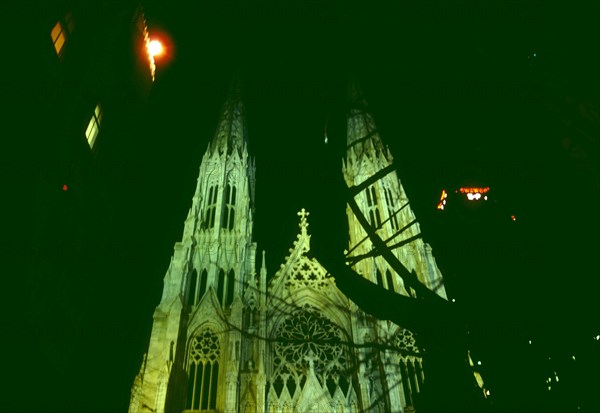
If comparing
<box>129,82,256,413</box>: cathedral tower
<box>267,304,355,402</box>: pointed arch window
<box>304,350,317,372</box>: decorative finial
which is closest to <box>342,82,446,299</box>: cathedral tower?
<box>267,304,355,402</box>: pointed arch window

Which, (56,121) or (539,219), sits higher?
(56,121)

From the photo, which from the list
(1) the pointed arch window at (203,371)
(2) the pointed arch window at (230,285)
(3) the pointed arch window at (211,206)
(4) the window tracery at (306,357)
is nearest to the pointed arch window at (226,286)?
(2) the pointed arch window at (230,285)

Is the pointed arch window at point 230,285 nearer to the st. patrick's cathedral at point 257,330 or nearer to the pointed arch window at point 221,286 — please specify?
the st. patrick's cathedral at point 257,330

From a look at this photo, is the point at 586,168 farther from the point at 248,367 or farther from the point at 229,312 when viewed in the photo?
the point at 229,312

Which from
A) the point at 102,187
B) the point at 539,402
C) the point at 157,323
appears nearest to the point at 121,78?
the point at 102,187

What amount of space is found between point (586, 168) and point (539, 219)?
1.66 meters

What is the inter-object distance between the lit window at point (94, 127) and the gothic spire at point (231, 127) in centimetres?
1467

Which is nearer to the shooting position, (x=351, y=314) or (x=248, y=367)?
(x=248, y=367)

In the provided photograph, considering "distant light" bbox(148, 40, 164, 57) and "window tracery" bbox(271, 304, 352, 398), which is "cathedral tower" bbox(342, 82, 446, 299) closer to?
"window tracery" bbox(271, 304, 352, 398)

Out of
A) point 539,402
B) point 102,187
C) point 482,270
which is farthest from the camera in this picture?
point 102,187

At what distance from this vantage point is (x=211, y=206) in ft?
81.0

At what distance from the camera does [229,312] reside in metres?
19.6

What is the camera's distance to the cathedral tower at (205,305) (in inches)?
651

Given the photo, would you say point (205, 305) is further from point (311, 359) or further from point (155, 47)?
point (155, 47)
